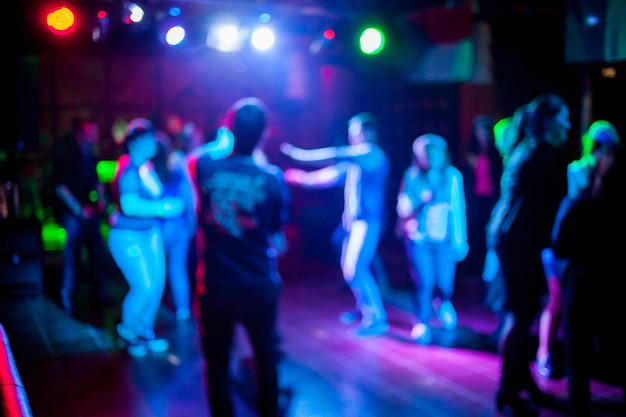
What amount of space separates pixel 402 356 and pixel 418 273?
772 millimetres

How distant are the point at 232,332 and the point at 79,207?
4.02 meters

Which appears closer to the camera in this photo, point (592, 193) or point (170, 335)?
point (592, 193)

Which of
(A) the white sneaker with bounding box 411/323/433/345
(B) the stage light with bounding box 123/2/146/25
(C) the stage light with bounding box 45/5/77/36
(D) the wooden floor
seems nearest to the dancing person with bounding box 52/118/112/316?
(D) the wooden floor

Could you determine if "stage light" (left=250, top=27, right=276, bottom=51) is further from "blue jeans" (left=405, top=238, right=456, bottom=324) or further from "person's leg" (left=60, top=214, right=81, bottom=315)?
"blue jeans" (left=405, top=238, right=456, bottom=324)

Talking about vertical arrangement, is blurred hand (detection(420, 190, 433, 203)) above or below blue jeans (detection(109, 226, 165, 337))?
above

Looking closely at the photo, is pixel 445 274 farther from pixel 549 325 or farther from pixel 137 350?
pixel 137 350

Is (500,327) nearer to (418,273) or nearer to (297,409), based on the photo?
(418,273)

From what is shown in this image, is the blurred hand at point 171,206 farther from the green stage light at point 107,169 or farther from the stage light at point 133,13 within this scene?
the green stage light at point 107,169

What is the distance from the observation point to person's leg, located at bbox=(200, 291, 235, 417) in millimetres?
2869

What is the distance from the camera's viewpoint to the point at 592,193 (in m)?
3.21

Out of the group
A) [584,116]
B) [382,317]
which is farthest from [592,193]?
[584,116]

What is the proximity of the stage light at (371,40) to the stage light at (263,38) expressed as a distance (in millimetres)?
→ 1037

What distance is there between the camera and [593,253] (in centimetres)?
320

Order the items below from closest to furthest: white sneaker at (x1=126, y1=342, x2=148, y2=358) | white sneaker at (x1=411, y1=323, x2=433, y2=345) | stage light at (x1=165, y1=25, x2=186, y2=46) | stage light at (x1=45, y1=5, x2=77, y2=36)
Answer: white sneaker at (x1=126, y1=342, x2=148, y2=358) < white sneaker at (x1=411, y1=323, x2=433, y2=345) < stage light at (x1=45, y1=5, x2=77, y2=36) < stage light at (x1=165, y1=25, x2=186, y2=46)
